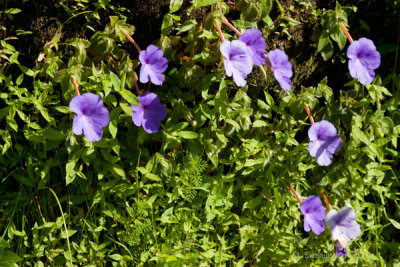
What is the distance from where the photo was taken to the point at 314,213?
231cm

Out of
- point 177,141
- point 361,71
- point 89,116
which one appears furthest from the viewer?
point 361,71

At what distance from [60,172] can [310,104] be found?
1.30 m

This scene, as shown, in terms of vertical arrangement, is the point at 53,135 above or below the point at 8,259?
above

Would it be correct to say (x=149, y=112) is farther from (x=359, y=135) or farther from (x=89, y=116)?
(x=359, y=135)

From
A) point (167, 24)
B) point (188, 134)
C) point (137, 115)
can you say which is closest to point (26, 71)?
point (137, 115)

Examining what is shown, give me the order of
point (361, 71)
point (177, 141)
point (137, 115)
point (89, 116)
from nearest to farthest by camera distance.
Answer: point (89, 116) → point (137, 115) → point (177, 141) → point (361, 71)

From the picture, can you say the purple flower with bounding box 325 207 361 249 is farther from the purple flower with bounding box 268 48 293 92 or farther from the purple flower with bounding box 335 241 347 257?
the purple flower with bounding box 268 48 293 92

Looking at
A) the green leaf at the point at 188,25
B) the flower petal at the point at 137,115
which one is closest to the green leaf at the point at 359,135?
the green leaf at the point at 188,25

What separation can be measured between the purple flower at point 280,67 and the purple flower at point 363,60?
323 millimetres

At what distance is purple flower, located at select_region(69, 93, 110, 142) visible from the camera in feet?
6.61

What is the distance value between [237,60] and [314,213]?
31.9 inches

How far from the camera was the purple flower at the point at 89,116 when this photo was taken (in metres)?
2.02

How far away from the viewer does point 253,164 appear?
235 centimetres

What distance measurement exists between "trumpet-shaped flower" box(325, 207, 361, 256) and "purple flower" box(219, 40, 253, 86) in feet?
2.60
